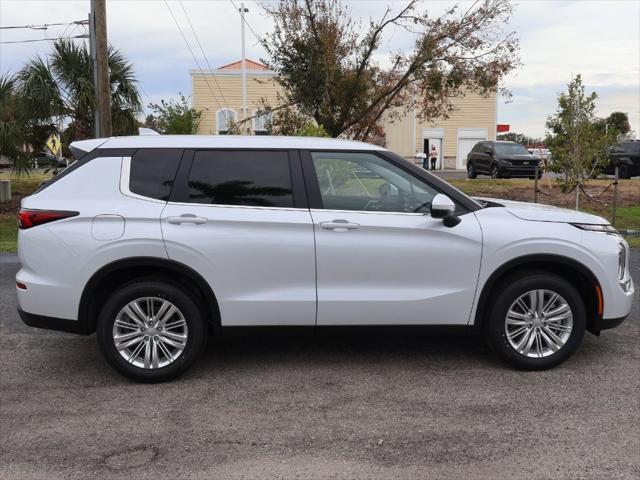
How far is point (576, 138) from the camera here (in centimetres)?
1307

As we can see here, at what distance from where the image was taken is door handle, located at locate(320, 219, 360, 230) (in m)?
4.58

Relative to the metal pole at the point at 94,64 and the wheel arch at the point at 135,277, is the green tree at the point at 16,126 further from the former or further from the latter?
the wheel arch at the point at 135,277

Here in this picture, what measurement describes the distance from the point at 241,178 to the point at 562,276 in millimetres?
2578

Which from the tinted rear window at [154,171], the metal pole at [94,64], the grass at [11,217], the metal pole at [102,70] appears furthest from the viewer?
the metal pole at [94,64]

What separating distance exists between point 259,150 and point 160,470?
7.95 feet

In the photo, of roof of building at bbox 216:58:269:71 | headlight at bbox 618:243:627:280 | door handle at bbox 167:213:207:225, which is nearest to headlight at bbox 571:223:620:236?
headlight at bbox 618:243:627:280

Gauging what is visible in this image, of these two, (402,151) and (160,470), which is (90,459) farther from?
(402,151)

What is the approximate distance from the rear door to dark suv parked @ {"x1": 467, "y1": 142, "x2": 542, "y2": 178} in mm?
20030

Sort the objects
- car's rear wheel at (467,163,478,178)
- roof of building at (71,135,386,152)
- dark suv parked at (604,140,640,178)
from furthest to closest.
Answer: car's rear wheel at (467,163,478,178), dark suv parked at (604,140,640,178), roof of building at (71,135,386,152)

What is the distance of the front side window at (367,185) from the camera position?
4.72 metres

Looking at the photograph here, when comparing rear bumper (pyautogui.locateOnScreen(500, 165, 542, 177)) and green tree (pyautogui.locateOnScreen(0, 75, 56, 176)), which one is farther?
rear bumper (pyautogui.locateOnScreen(500, 165, 542, 177))

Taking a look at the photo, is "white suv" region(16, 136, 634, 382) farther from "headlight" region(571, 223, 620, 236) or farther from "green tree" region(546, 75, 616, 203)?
"green tree" region(546, 75, 616, 203)

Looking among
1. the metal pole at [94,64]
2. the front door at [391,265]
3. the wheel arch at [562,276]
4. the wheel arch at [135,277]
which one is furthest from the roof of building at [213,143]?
the metal pole at [94,64]

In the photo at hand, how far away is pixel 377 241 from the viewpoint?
4.59 m
